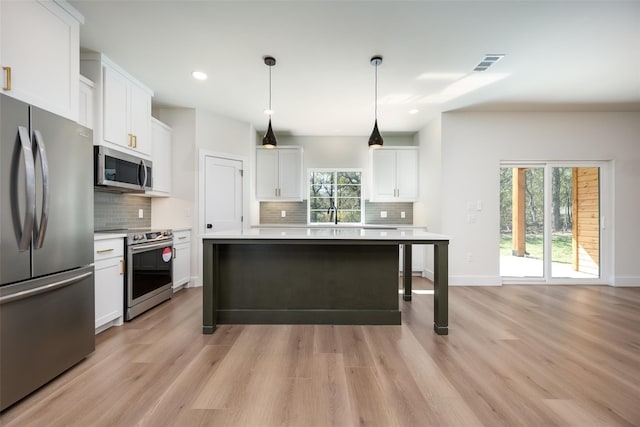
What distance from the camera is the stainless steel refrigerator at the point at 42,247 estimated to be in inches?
57.9

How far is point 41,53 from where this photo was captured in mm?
1922

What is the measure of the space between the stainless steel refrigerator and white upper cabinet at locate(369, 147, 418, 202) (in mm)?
4322

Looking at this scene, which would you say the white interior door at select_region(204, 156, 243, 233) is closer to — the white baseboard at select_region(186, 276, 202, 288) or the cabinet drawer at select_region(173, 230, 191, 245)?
the cabinet drawer at select_region(173, 230, 191, 245)

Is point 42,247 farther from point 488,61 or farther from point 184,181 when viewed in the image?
point 488,61

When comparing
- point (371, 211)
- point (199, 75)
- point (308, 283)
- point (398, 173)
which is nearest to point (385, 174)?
point (398, 173)

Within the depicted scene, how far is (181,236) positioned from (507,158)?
5089 mm

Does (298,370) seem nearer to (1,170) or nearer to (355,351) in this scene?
(355,351)

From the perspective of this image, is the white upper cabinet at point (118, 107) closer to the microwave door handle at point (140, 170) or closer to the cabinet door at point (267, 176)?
the microwave door handle at point (140, 170)

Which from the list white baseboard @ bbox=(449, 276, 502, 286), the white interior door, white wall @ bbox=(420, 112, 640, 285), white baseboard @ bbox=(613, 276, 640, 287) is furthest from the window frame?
white baseboard @ bbox=(613, 276, 640, 287)

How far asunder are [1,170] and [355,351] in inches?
98.1

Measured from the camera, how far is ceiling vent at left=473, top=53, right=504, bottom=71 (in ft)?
8.95

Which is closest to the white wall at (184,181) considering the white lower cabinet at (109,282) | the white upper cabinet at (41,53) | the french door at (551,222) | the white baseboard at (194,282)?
the white baseboard at (194,282)

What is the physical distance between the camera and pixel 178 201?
4.11m

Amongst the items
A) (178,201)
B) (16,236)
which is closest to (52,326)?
(16,236)
